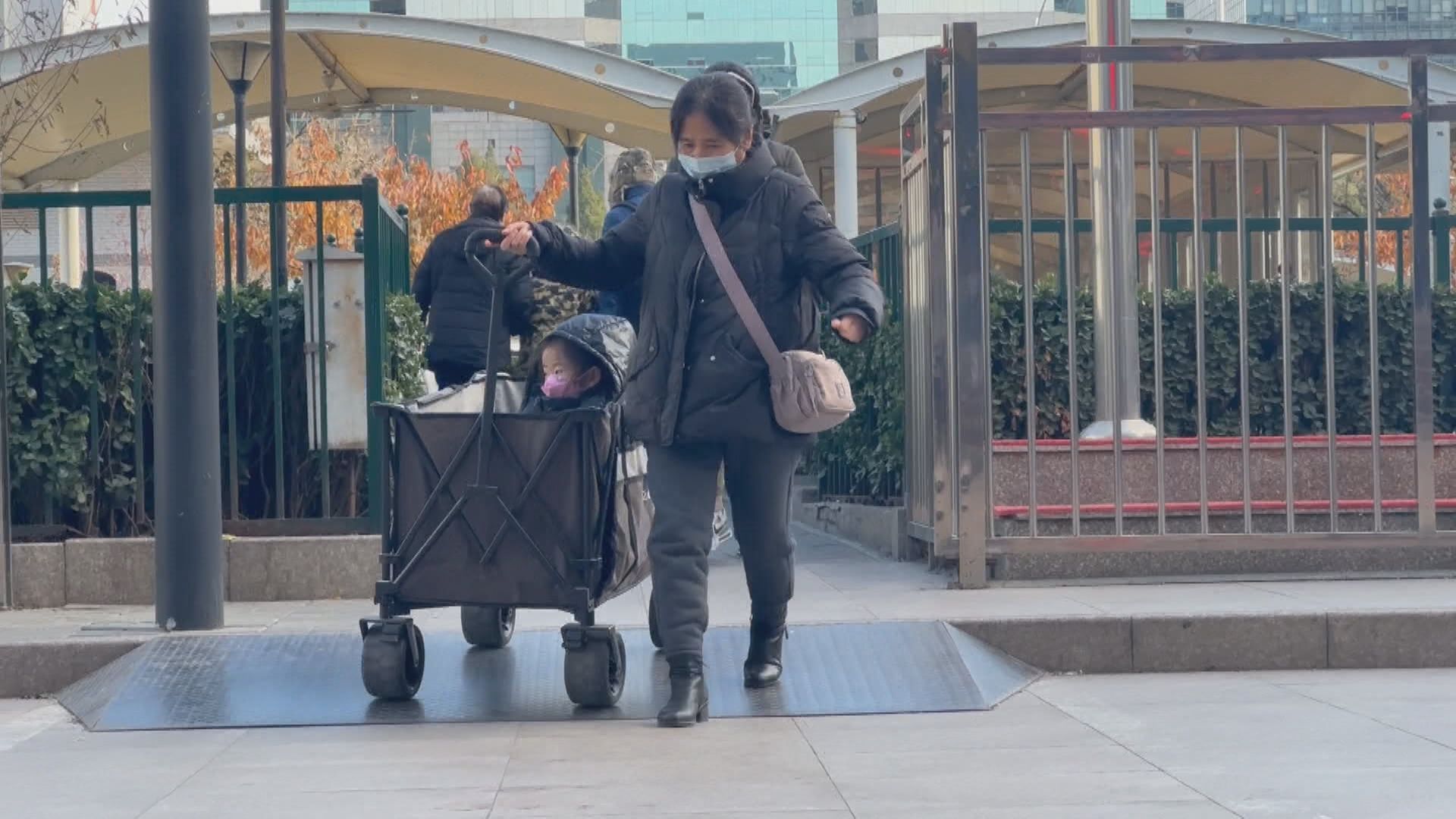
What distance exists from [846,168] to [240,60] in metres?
4.81

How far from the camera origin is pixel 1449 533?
7.82 metres

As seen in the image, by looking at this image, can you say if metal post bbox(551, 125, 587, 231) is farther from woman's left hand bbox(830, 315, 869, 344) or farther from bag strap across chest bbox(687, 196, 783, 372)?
woman's left hand bbox(830, 315, 869, 344)

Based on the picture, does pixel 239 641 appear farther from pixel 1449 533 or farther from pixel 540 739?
pixel 1449 533

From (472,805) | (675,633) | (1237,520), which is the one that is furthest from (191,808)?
(1237,520)

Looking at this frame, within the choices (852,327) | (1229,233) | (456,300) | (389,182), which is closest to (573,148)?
(1229,233)

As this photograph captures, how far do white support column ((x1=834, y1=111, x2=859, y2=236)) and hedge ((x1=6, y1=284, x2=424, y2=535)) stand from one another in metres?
7.41

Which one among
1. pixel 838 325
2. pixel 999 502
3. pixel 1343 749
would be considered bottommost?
pixel 1343 749

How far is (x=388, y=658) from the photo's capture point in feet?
18.9

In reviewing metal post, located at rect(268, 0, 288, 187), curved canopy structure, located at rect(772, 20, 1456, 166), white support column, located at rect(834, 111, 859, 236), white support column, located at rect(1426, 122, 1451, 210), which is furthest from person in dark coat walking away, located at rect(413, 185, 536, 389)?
white support column, located at rect(834, 111, 859, 236)

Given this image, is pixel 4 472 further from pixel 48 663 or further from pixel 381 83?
pixel 381 83

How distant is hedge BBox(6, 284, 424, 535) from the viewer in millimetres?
8117

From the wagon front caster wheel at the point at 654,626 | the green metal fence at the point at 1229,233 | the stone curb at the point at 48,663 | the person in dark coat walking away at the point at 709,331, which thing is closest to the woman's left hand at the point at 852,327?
the person in dark coat walking away at the point at 709,331

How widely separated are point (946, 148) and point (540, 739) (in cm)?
333

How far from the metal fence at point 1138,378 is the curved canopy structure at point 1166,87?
5904 mm
